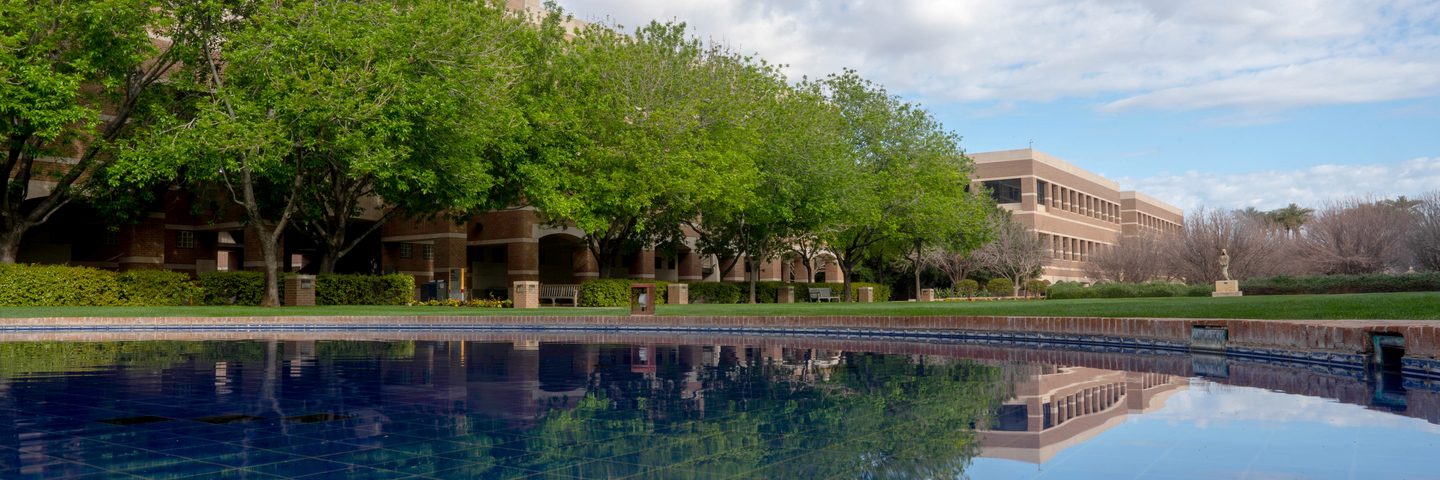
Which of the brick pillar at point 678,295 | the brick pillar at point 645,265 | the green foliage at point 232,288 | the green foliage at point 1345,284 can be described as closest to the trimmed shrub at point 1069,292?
the green foliage at point 1345,284

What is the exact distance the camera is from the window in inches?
2734

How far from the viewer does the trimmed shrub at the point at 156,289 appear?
29125 mm

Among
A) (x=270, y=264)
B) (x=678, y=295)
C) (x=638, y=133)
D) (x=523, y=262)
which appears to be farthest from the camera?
(x=523, y=262)

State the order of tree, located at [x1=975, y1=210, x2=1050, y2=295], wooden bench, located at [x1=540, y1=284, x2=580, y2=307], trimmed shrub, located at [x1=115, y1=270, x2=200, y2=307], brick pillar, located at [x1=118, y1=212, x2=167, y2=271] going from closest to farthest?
1. trimmed shrub, located at [x1=115, y1=270, x2=200, y2=307]
2. brick pillar, located at [x1=118, y1=212, x2=167, y2=271]
3. wooden bench, located at [x1=540, y1=284, x2=580, y2=307]
4. tree, located at [x1=975, y1=210, x2=1050, y2=295]

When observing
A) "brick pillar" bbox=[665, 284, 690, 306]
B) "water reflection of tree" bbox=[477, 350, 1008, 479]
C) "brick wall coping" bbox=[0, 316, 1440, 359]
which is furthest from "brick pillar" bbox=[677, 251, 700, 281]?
"water reflection of tree" bbox=[477, 350, 1008, 479]

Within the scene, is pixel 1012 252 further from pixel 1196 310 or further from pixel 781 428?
pixel 781 428

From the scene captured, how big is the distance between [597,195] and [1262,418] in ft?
79.8

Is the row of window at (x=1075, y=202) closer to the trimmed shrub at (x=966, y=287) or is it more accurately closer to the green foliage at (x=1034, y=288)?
the green foliage at (x=1034, y=288)

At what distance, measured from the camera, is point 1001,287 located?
5575cm

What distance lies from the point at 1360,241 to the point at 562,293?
3378 centimetres

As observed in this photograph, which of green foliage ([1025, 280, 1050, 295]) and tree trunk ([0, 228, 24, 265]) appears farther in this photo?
green foliage ([1025, 280, 1050, 295])

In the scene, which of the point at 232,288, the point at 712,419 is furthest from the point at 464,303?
the point at 712,419

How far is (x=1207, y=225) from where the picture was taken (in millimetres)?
45375

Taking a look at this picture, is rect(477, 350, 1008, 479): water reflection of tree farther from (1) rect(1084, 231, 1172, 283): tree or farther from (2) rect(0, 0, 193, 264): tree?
(1) rect(1084, 231, 1172, 283): tree
